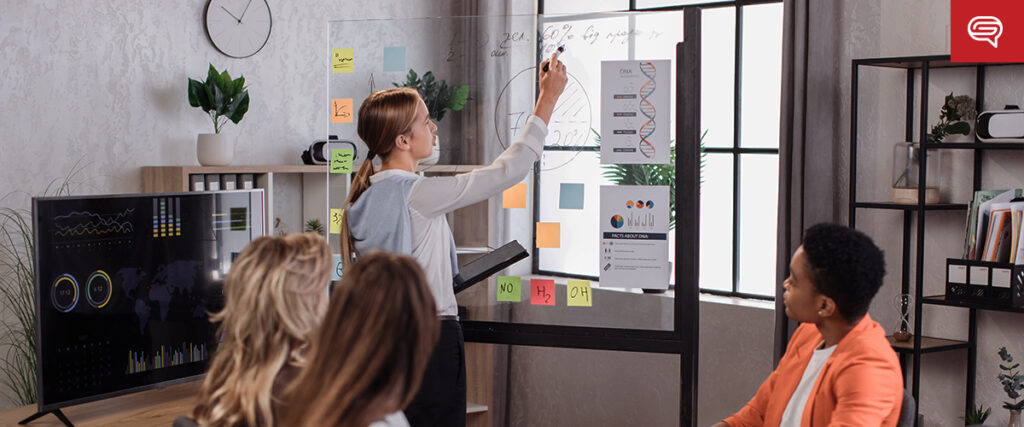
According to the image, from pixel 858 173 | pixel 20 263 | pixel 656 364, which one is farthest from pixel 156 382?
pixel 858 173

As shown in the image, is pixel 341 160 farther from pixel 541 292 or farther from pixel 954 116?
pixel 954 116

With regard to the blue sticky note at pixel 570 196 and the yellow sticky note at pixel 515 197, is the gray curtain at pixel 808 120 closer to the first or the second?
the blue sticky note at pixel 570 196

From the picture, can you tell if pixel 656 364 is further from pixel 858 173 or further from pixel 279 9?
pixel 279 9

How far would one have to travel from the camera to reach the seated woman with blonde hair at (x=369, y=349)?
1.15 metres

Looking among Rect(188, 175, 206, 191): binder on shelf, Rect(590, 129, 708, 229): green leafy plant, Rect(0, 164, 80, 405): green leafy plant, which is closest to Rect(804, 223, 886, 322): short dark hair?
Rect(590, 129, 708, 229): green leafy plant

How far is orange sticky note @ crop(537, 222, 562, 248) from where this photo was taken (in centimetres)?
294

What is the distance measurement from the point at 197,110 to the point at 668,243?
2.05m

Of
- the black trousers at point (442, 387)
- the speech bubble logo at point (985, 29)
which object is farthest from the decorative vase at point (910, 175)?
the black trousers at point (442, 387)

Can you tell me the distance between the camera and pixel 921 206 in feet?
10.2

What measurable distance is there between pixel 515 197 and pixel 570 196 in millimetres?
184

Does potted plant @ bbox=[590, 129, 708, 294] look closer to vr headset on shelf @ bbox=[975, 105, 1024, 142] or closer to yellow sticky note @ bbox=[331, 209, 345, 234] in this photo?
yellow sticky note @ bbox=[331, 209, 345, 234]

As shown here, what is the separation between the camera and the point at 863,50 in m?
3.48

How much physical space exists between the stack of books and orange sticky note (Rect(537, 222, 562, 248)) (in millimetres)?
1402

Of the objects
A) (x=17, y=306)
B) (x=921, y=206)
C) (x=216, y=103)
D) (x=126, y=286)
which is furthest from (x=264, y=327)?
(x=921, y=206)
